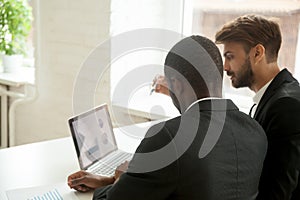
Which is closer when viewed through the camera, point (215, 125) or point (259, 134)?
point (215, 125)

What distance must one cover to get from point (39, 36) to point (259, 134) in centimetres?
191

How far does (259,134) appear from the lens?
119 centimetres

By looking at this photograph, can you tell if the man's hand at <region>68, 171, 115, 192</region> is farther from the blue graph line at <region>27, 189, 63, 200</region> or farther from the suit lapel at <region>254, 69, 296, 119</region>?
the suit lapel at <region>254, 69, 296, 119</region>

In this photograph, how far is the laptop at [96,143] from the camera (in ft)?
5.16

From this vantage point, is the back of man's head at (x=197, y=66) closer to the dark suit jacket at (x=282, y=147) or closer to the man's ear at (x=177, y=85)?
the man's ear at (x=177, y=85)

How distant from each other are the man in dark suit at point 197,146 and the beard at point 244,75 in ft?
1.14

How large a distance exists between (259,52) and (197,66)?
45 cm

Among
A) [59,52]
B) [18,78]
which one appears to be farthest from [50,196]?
[18,78]

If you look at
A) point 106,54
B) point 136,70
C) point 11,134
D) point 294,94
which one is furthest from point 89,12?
point 294,94

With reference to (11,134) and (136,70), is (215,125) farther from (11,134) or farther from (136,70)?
(11,134)

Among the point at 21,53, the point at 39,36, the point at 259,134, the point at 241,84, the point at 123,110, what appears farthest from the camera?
the point at 21,53

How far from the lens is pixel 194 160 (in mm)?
1000

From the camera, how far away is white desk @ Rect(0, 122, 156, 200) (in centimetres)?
147

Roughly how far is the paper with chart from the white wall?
1107mm
